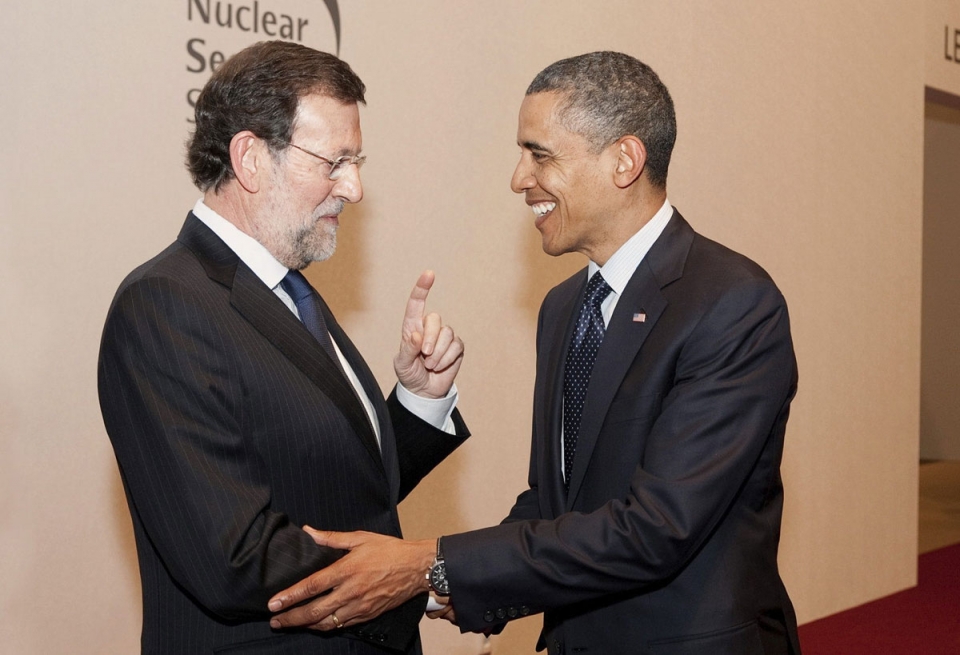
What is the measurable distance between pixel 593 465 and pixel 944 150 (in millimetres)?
12232

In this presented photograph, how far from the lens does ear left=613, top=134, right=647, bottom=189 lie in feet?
8.10

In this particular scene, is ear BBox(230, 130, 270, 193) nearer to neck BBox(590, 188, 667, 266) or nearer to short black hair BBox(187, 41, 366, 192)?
short black hair BBox(187, 41, 366, 192)

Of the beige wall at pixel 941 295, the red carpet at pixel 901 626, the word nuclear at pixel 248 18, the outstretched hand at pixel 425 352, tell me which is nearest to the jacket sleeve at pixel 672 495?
the outstretched hand at pixel 425 352

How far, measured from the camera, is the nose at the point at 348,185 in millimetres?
2336

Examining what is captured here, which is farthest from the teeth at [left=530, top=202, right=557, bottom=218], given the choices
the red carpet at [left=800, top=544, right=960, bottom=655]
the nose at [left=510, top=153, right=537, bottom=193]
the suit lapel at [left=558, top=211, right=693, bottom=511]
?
the red carpet at [left=800, top=544, right=960, bottom=655]

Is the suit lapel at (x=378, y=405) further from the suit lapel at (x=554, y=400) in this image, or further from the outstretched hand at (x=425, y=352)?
the suit lapel at (x=554, y=400)

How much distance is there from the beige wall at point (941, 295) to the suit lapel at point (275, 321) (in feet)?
40.8

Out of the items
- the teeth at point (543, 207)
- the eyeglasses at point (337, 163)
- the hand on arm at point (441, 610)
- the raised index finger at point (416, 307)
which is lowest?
the hand on arm at point (441, 610)

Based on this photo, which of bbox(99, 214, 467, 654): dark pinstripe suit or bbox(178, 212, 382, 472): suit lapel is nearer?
bbox(99, 214, 467, 654): dark pinstripe suit

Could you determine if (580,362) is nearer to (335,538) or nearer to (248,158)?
(335,538)

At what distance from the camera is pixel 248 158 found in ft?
7.32

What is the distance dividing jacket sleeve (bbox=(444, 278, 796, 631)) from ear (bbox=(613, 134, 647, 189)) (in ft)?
1.35

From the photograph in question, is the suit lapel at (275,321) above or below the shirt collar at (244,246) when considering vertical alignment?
below

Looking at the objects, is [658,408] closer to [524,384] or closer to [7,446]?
[7,446]
